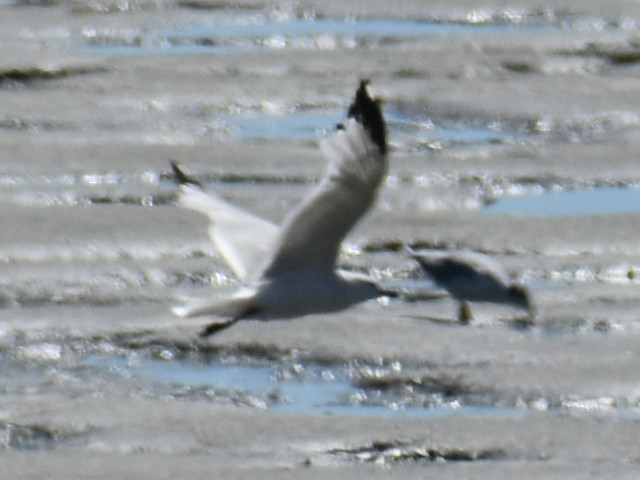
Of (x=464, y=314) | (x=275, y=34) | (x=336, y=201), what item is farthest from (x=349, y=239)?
(x=275, y=34)

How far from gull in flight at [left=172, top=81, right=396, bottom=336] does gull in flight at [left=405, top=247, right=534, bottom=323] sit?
0.26m

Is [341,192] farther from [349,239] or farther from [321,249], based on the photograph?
[349,239]

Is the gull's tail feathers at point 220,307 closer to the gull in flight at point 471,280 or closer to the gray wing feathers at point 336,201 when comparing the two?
the gray wing feathers at point 336,201

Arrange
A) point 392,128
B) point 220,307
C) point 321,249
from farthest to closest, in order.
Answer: point 392,128 < point 321,249 < point 220,307

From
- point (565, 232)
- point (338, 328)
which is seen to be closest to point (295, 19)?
point (565, 232)

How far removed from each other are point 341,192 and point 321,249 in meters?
0.20

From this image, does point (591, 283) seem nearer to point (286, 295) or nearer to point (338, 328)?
point (338, 328)

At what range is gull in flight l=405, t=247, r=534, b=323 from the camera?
5.40m

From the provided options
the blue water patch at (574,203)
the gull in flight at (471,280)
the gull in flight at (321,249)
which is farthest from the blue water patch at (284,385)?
the blue water patch at (574,203)

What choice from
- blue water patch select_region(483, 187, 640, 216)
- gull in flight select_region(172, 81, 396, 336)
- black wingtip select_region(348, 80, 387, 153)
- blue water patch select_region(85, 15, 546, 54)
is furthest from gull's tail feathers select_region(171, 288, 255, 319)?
blue water patch select_region(85, 15, 546, 54)

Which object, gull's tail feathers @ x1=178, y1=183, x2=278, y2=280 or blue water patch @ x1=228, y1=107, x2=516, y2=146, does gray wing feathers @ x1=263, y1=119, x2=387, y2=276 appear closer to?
gull's tail feathers @ x1=178, y1=183, x2=278, y2=280

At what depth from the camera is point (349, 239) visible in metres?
6.27

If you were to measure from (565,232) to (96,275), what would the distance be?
4.56 feet

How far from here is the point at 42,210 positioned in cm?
643
